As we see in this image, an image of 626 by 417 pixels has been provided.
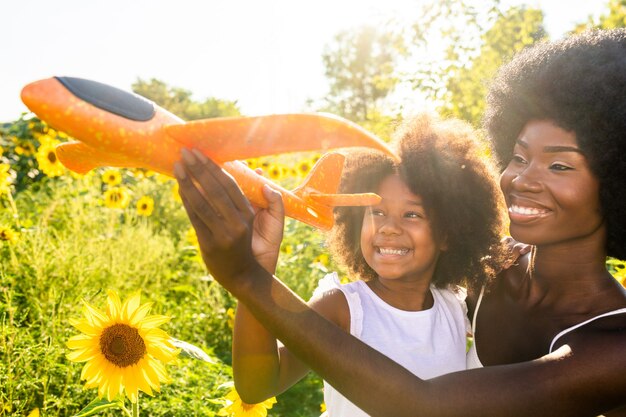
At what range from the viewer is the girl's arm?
114cm

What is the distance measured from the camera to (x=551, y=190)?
1.55 m

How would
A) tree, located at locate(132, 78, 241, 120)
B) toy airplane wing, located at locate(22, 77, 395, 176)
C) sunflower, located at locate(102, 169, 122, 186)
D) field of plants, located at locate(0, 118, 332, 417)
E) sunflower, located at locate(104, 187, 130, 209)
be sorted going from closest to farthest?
toy airplane wing, located at locate(22, 77, 395, 176) → field of plants, located at locate(0, 118, 332, 417) → sunflower, located at locate(104, 187, 130, 209) → sunflower, located at locate(102, 169, 122, 186) → tree, located at locate(132, 78, 241, 120)

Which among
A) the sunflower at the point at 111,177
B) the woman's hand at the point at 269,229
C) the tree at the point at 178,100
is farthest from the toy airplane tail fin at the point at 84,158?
the tree at the point at 178,100

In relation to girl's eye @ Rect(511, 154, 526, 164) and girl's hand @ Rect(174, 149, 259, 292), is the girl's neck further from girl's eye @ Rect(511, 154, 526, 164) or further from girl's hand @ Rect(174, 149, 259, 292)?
girl's hand @ Rect(174, 149, 259, 292)

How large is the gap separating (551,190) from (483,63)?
5.04 m

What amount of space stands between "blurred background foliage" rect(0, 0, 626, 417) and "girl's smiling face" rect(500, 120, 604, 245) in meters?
0.74

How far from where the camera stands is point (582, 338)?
1.46 m

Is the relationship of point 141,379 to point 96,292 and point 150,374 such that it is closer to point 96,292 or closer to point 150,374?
point 150,374

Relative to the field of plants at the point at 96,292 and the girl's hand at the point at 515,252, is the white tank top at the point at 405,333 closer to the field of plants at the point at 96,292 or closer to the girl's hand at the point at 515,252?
the girl's hand at the point at 515,252

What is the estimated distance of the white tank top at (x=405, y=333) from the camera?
1.92m

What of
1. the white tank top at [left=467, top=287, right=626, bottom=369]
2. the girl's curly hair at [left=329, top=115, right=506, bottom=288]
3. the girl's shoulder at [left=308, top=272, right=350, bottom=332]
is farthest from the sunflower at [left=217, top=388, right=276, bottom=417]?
the white tank top at [left=467, top=287, right=626, bottom=369]

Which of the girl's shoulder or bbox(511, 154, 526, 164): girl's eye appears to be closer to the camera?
bbox(511, 154, 526, 164): girl's eye

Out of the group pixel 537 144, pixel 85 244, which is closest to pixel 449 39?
pixel 85 244

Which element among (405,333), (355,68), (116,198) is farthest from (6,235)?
(355,68)
